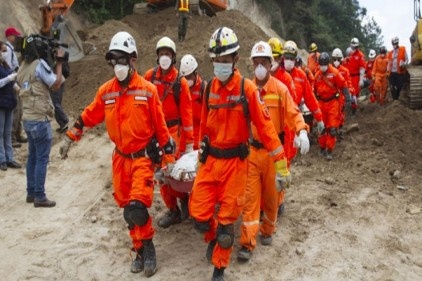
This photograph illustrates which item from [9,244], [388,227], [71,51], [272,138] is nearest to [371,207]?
[388,227]

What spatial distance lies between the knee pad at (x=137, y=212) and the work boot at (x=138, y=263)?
0.47m

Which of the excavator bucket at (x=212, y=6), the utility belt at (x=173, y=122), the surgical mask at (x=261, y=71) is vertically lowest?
the utility belt at (x=173, y=122)

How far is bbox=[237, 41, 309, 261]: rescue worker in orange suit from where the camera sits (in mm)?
5324

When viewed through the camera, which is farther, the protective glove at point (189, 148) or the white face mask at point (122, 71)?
the protective glove at point (189, 148)

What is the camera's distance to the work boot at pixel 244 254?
5395 millimetres

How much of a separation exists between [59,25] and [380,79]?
31.8 feet

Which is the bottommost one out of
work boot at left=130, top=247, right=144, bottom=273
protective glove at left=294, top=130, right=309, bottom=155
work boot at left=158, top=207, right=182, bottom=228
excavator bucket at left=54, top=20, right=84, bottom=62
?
work boot at left=130, top=247, right=144, bottom=273

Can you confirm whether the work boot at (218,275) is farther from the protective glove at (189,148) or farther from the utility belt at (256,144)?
the protective glove at (189,148)

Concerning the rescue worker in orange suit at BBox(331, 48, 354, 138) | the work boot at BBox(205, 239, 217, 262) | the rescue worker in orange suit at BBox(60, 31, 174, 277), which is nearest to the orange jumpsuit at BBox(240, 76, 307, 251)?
the work boot at BBox(205, 239, 217, 262)

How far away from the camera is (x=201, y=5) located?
19875mm

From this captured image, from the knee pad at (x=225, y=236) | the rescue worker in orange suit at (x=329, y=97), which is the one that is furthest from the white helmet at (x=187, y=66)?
the rescue worker in orange suit at (x=329, y=97)

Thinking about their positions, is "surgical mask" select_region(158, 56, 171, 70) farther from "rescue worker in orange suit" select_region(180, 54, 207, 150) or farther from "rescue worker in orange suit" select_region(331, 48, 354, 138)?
"rescue worker in orange suit" select_region(331, 48, 354, 138)

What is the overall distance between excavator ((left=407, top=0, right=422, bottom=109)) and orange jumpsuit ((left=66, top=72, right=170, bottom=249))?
10122 mm

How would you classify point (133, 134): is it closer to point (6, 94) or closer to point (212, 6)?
point (6, 94)
